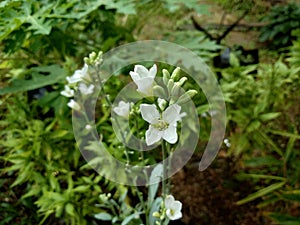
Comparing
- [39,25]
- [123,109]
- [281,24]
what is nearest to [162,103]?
[123,109]

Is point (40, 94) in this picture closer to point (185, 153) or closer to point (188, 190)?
point (188, 190)

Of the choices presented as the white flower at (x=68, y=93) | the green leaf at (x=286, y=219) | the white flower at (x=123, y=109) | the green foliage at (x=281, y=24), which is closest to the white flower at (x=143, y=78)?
the white flower at (x=123, y=109)

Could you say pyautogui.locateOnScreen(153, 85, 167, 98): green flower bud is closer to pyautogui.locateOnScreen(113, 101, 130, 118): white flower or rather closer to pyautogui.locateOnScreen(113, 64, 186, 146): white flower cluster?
pyautogui.locateOnScreen(113, 64, 186, 146): white flower cluster

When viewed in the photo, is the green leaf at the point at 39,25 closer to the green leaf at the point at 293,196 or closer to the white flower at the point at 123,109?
the white flower at the point at 123,109

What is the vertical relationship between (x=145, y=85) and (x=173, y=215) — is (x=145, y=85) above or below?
above

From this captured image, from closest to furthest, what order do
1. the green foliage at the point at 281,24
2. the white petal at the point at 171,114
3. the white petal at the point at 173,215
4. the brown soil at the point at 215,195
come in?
the white petal at the point at 171,114 < the white petal at the point at 173,215 < the brown soil at the point at 215,195 < the green foliage at the point at 281,24

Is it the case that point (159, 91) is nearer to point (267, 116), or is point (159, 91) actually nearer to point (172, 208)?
point (172, 208)

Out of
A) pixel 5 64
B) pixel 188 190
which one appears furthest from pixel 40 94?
pixel 188 190

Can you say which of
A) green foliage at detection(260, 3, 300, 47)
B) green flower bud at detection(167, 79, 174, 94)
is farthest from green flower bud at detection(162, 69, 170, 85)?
green foliage at detection(260, 3, 300, 47)
